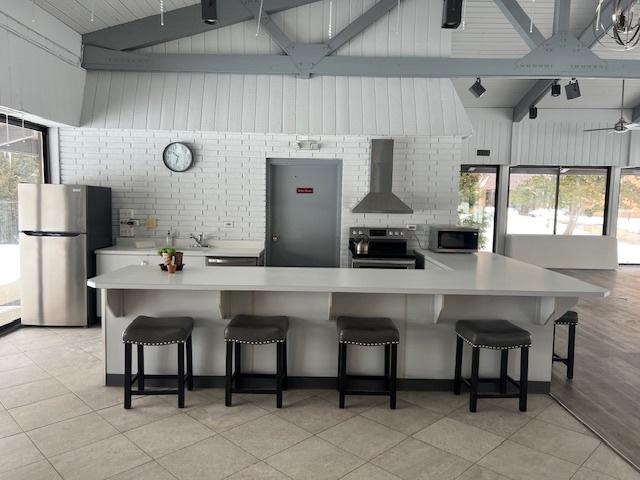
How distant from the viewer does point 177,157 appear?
5.76m

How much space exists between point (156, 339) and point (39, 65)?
3.43m

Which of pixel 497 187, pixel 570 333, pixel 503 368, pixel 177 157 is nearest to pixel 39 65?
pixel 177 157

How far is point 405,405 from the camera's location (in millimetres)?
3318

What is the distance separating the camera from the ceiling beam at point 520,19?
17.7ft

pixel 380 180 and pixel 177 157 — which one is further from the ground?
pixel 177 157

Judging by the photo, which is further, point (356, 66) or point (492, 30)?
point (492, 30)

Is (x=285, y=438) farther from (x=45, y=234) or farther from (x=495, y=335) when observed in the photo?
(x=45, y=234)

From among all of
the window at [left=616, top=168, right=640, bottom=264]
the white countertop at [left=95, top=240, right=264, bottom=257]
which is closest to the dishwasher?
the white countertop at [left=95, top=240, right=264, bottom=257]

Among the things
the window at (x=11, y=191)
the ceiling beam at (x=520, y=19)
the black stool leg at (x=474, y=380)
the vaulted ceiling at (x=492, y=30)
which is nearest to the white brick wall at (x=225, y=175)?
the window at (x=11, y=191)

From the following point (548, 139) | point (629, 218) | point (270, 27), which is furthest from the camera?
point (629, 218)

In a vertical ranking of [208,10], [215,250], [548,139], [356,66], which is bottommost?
[215,250]

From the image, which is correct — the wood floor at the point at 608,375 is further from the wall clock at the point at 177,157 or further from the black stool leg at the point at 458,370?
the wall clock at the point at 177,157

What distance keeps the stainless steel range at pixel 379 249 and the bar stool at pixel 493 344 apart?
196 centimetres

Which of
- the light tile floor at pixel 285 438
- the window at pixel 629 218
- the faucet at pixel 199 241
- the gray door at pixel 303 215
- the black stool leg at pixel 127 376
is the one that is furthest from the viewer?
the window at pixel 629 218
